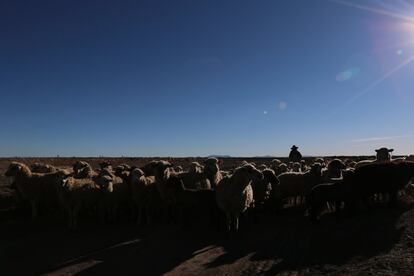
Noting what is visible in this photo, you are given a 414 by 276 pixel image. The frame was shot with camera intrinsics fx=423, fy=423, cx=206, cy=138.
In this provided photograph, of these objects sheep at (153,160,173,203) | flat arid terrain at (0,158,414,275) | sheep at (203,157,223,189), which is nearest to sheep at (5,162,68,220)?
flat arid terrain at (0,158,414,275)

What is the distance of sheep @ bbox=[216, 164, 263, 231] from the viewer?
44.4 ft

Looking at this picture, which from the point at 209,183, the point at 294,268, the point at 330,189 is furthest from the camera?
the point at 209,183

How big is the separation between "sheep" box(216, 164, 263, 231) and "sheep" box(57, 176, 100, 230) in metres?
5.15

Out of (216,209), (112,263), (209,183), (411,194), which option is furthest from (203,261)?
(411,194)

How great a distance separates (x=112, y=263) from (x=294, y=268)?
4738 mm

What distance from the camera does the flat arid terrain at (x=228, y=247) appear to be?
9.50 meters

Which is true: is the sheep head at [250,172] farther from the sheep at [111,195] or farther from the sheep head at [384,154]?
the sheep head at [384,154]

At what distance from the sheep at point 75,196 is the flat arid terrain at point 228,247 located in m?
0.58

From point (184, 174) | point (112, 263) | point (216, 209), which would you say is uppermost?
point (184, 174)

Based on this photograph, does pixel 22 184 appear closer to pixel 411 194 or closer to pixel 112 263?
pixel 112 263

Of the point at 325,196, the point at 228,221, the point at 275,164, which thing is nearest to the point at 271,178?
the point at 325,196

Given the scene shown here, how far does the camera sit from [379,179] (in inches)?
571

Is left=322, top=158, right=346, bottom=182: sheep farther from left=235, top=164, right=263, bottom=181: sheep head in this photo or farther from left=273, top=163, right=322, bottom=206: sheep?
left=235, top=164, right=263, bottom=181: sheep head

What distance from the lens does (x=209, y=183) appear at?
1736 centimetres
